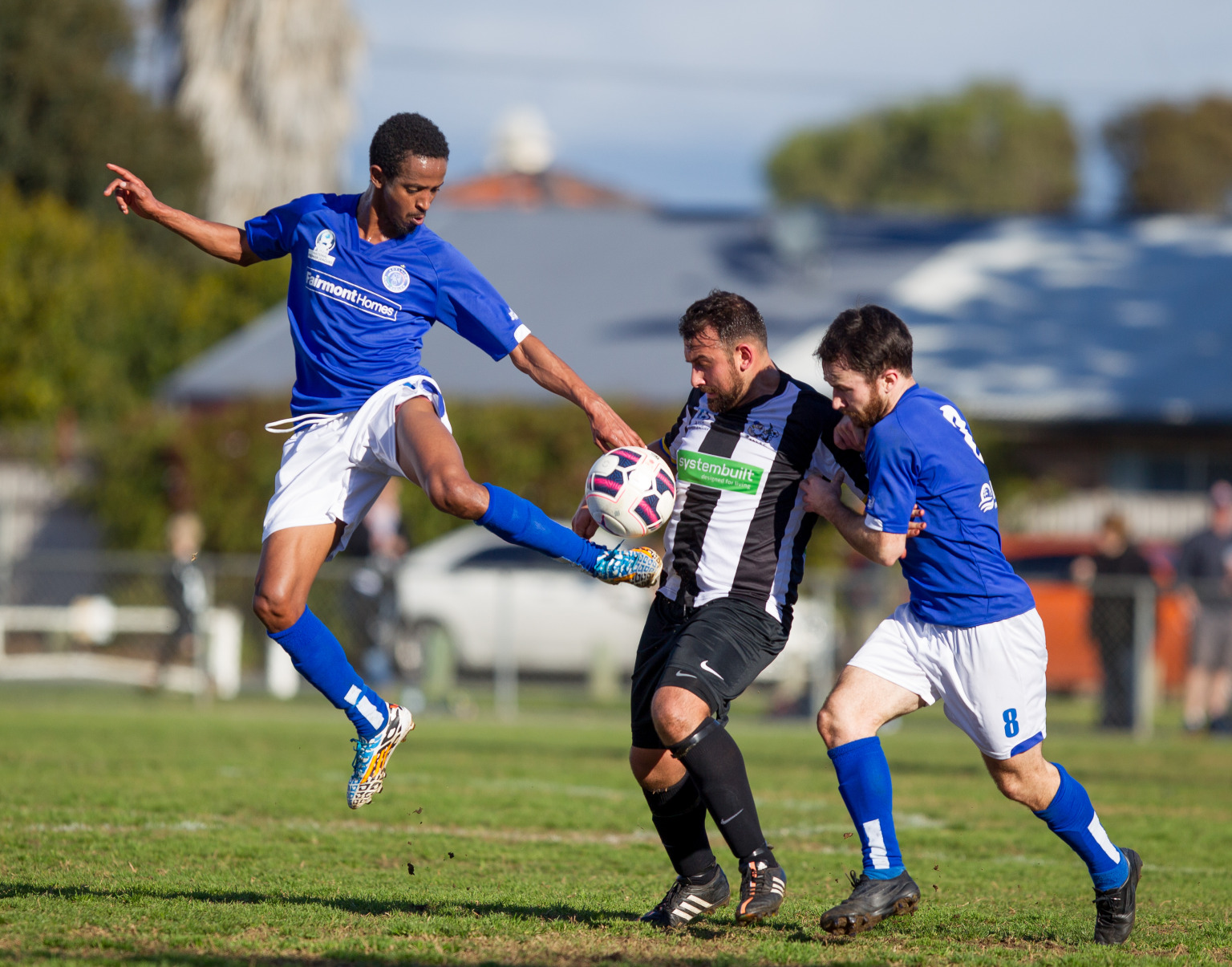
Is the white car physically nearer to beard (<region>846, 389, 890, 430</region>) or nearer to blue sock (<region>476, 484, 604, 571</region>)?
blue sock (<region>476, 484, 604, 571</region>)

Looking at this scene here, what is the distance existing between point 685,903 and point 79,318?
21506 millimetres

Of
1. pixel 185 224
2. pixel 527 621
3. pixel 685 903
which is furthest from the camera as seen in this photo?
pixel 527 621

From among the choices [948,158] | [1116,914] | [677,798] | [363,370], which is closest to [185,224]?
[363,370]

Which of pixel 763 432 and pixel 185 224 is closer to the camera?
pixel 763 432

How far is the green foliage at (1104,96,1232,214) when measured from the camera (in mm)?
53250

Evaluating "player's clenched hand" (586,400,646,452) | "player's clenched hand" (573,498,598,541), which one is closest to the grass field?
"player's clenched hand" (573,498,598,541)

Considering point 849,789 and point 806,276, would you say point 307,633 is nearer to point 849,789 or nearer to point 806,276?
point 849,789

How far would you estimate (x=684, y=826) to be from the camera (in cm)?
551

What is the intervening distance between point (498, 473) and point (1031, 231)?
48.4 ft

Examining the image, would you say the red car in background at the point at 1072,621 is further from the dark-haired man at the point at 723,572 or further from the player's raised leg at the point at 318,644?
the player's raised leg at the point at 318,644

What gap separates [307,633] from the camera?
19.0 ft

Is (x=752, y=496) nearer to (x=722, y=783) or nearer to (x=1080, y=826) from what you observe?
(x=722, y=783)

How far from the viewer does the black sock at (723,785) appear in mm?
5121

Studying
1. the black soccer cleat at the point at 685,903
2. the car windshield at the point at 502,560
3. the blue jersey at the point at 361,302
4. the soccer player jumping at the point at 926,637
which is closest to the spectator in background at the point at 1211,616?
the car windshield at the point at 502,560
